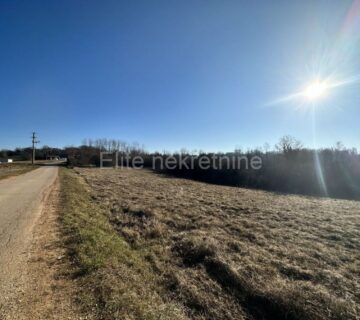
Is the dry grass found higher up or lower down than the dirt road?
higher up

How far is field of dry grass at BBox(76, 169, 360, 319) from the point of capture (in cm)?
338

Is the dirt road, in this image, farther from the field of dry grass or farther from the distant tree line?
the distant tree line

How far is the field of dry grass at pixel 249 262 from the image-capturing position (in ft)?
11.1

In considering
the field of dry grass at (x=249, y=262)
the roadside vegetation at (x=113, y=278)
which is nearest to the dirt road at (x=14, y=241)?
the roadside vegetation at (x=113, y=278)

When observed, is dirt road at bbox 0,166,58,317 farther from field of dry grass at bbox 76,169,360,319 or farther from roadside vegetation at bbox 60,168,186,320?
field of dry grass at bbox 76,169,360,319

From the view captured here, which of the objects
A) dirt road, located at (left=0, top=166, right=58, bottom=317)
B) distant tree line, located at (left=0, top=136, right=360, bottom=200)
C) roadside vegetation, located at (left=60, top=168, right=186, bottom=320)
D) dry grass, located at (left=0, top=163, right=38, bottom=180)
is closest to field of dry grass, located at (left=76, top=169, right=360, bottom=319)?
roadside vegetation, located at (left=60, top=168, right=186, bottom=320)

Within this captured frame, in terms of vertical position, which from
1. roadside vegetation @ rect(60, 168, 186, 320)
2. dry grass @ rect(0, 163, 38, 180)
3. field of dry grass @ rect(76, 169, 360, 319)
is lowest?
field of dry grass @ rect(76, 169, 360, 319)

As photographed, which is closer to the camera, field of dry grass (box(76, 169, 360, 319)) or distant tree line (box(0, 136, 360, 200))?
field of dry grass (box(76, 169, 360, 319))

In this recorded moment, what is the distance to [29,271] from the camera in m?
4.12

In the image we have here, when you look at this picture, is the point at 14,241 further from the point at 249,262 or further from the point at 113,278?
the point at 249,262

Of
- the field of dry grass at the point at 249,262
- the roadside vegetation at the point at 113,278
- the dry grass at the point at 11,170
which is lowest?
the field of dry grass at the point at 249,262

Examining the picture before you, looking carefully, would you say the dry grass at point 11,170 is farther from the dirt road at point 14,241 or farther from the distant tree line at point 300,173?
the distant tree line at point 300,173

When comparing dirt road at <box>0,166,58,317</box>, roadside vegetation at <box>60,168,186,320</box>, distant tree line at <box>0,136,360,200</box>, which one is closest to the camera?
roadside vegetation at <box>60,168,186,320</box>

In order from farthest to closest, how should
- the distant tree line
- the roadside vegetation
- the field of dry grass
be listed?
the distant tree line < the field of dry grass < the roadside vegetation
